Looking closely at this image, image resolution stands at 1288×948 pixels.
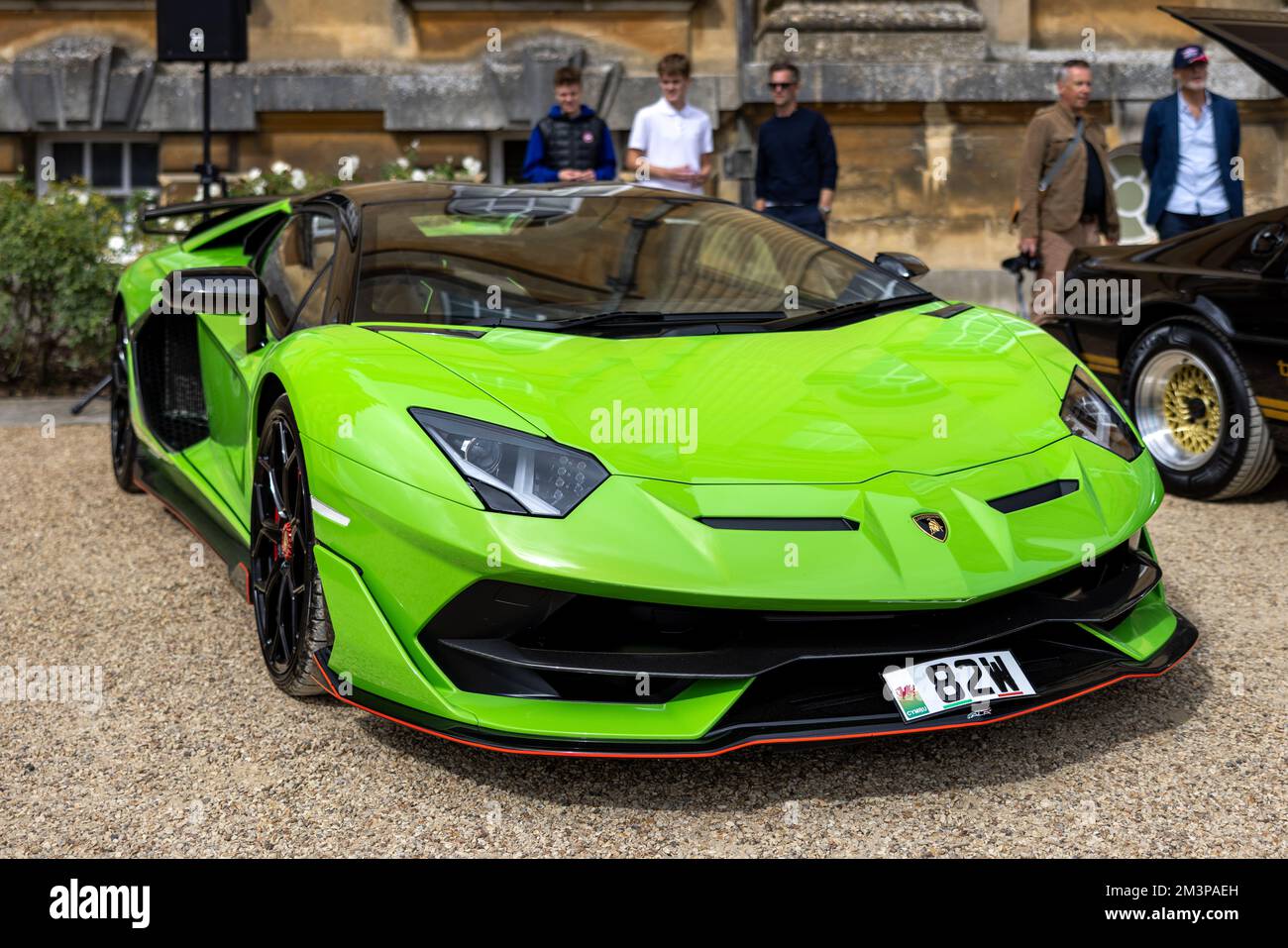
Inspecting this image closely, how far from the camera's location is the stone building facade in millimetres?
11312

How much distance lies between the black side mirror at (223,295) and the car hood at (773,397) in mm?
776

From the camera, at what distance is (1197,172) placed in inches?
305

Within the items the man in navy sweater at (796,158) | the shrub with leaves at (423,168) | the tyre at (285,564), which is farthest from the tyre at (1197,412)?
the shrub with leaves at (423,168)

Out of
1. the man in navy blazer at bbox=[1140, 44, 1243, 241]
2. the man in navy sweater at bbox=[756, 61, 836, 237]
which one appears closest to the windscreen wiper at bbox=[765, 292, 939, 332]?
the man in navy sweater at bbox=[756, 61, 836, 237]

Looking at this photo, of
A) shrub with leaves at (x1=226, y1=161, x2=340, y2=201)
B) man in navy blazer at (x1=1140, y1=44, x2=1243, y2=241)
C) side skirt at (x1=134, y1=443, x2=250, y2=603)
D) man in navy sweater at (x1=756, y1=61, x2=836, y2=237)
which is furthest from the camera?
shrub with leaves at (x1=226, y1=161, x2=340, y2=201)

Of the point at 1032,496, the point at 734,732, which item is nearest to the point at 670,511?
the point at 734,732

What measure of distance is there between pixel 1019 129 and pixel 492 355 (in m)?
9.04

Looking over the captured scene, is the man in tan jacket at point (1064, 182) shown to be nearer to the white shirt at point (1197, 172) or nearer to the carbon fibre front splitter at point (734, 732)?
the white shirt at point (1197, 172)

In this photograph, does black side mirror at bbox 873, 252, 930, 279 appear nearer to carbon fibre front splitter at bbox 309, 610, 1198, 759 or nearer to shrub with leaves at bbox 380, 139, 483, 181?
carbon fibre front splitter at bbox 309, 610, 1198, 759

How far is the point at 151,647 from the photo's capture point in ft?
13.3

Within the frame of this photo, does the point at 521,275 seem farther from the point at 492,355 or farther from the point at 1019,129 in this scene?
the point at 1019,129

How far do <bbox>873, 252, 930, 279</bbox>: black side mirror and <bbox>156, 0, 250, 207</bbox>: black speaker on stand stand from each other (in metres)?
5.51

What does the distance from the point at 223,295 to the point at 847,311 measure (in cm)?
190

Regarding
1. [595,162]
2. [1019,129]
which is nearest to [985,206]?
[1019,129]
